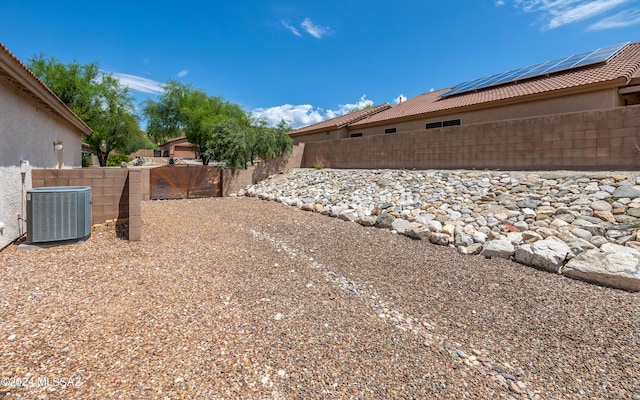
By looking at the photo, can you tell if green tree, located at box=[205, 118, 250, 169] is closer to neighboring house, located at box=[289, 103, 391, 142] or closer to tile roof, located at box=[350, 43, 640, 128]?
neighboring house, located at box=[289, 103, 391, 142]

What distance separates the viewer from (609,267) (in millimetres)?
4512

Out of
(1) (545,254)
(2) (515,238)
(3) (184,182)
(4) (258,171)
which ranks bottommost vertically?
(1) (545,254)

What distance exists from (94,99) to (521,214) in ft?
93.6

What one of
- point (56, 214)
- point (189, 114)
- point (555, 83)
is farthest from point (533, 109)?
point (189, 114)

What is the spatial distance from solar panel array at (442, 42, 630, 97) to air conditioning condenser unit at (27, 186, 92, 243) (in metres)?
17.2

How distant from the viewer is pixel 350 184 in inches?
495

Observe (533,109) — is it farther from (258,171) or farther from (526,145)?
(258,171)

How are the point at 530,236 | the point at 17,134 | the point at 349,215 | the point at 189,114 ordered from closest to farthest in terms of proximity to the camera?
the point at 17,134 < the point at 530,236 < the point at 349,215 < the point at 189,114

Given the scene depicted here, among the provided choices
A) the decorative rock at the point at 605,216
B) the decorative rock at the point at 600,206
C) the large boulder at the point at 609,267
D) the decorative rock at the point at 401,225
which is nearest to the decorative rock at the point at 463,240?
the decorative rock at the point at 401,225

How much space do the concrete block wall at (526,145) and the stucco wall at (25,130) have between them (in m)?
11.9

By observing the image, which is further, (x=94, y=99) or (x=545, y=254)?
(x=94, y=99)

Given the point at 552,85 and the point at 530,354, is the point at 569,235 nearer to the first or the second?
the point at 530,354

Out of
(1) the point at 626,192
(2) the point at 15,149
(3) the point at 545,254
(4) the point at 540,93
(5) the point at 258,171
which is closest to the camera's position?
(3) the point at 545,254

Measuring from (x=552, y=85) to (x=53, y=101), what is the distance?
16136 millimetres
